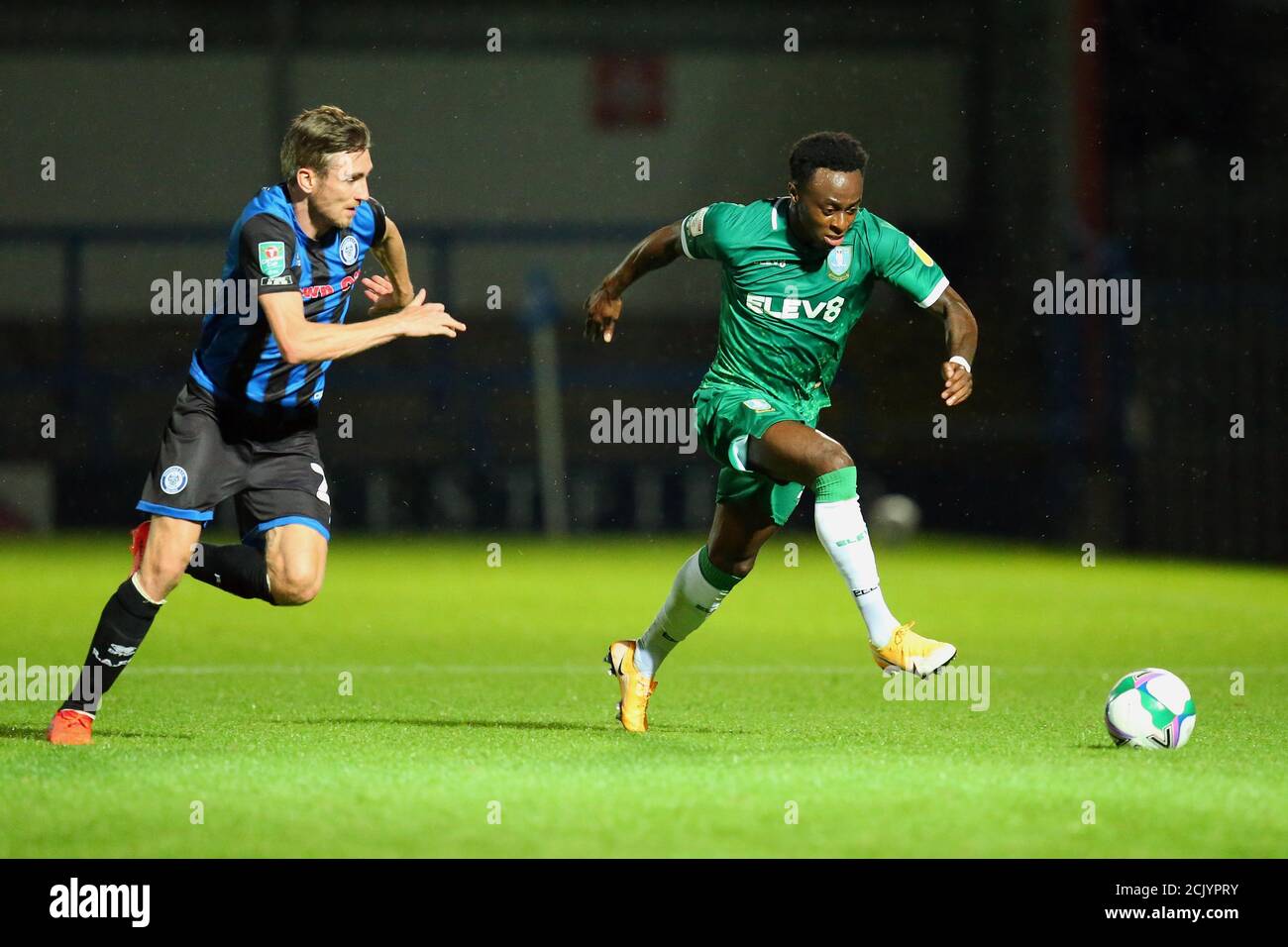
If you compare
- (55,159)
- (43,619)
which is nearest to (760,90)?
(55,159)

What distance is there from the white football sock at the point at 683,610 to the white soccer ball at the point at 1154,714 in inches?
50.0

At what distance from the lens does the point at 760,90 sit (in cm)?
2000

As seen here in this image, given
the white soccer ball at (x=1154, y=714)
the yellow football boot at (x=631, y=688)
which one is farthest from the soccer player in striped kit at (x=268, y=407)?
the white soccer ball at (x=1154, y=714)

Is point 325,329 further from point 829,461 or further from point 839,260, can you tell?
point 839,260

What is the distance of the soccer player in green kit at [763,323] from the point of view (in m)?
6.12

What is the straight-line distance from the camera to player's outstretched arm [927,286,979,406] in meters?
5.86

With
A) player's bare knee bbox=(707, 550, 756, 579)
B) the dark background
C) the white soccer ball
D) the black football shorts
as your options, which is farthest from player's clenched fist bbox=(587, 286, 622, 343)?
the dark background

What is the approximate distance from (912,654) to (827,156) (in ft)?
4.92

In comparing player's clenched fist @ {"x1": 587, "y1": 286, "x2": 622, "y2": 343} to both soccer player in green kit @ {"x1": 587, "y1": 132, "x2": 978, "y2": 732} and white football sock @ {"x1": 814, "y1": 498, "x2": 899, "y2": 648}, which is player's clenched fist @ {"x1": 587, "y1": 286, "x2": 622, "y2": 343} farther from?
white football sock @ {"x1": 814, "y1": 498, "x2": 899, "y2": 648}

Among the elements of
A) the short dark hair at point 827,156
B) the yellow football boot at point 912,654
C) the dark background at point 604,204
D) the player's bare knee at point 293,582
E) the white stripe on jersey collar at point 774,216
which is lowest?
the yellow football boot at point 912,654

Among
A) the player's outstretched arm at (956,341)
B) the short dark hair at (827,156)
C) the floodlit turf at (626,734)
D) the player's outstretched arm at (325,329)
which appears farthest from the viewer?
the short dark hair at (827,156)

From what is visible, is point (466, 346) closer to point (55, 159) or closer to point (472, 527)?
point (472, 527)

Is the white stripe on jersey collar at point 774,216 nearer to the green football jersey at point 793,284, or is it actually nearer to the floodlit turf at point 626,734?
the green football jersey at point 793,284

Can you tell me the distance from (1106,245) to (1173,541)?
2.30 meters
